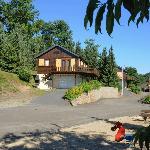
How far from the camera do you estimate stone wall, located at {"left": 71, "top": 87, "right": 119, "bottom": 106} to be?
40688mm

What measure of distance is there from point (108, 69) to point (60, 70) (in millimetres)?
8045

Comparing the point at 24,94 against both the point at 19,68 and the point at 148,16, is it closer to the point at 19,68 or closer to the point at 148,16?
the point at 19,68

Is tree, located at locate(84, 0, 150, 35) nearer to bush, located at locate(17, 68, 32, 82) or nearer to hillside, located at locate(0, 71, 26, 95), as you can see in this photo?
hillside, located at locate(0, 71, 26, 95)

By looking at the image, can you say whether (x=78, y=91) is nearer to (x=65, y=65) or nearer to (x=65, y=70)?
(x=65, y=70)

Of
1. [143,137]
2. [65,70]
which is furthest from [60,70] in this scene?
[143,137]

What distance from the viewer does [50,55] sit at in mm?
68875

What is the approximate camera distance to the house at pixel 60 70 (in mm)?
66250

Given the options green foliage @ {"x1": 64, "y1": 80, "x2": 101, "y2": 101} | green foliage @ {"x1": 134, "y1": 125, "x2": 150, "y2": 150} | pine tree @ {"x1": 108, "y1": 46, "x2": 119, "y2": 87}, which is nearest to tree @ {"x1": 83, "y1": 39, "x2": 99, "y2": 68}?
pine tree @ {"x1": 108, "y1": 46, "x2": 119, "y2": 87}

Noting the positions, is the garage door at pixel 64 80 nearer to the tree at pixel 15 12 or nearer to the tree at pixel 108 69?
the tree at pixel 108 69

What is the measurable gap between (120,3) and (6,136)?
1740 centimetres

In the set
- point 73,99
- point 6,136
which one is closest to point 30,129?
point 6,136

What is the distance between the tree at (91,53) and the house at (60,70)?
56.5 ft

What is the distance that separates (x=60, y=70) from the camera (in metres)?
67.0

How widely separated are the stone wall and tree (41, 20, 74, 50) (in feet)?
198
